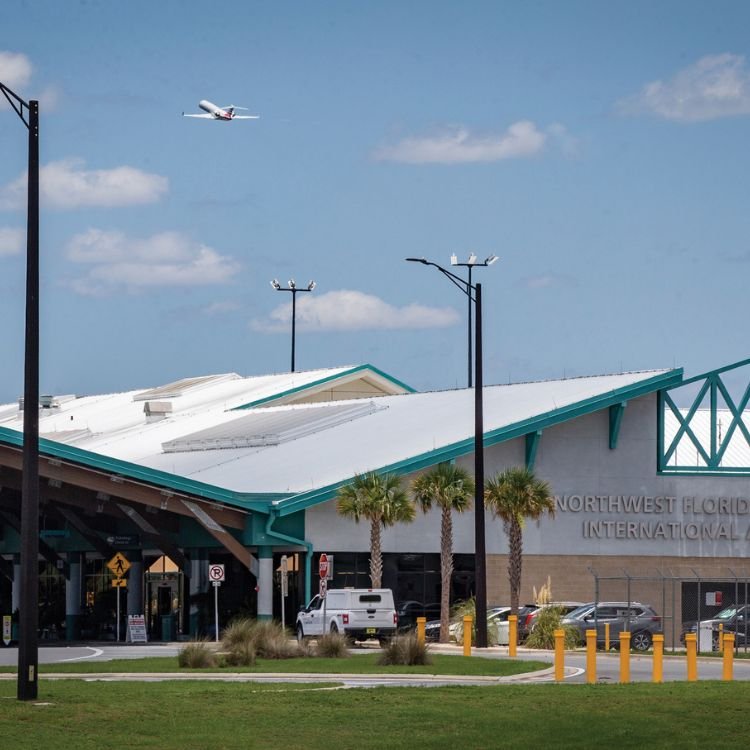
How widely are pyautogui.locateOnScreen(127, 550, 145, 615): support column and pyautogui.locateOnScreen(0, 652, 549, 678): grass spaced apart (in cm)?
2137

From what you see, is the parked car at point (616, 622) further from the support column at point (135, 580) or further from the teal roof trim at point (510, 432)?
the support column at point (135, 580)

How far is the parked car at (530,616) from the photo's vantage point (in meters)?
49.5

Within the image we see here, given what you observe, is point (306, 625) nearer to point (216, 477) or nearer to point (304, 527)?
point (304, 527)

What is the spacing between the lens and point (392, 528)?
184 ft

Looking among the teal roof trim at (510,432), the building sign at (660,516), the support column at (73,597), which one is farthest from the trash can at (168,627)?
the building sign at (660,516)

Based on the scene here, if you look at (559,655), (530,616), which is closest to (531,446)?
→ (530,616)

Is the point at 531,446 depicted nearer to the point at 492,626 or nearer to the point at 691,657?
the point at 492,626

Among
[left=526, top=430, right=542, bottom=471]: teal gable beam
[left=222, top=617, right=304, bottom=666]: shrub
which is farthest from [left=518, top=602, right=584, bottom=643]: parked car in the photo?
[left=222, top=617, right=304, bottom=666]: shrub

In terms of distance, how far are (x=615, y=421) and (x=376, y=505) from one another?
36.0 feet

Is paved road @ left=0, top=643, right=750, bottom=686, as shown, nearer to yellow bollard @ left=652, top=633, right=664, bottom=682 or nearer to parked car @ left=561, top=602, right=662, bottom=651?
yellow bollard @ left=652, top=633, right=664, bottom=682

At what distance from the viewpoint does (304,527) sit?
5497 cm

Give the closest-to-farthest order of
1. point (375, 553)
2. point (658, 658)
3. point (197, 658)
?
point (658, 658) < point (197, 658) < point (375, 553)

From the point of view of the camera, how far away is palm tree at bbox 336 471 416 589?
172ft

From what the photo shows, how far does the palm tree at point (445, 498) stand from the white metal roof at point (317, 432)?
119 inches
